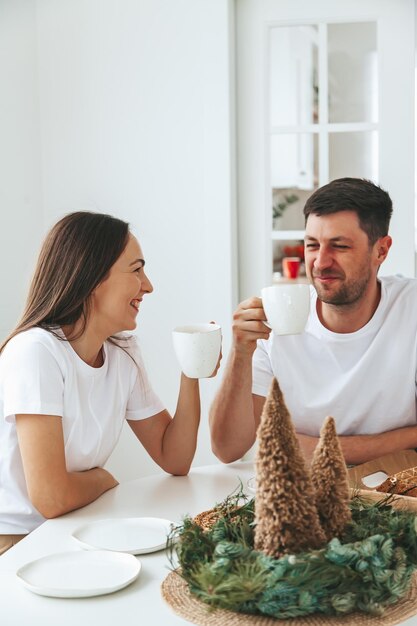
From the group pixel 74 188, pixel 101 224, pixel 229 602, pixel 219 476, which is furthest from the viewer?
pixel 74 188

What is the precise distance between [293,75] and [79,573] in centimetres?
237

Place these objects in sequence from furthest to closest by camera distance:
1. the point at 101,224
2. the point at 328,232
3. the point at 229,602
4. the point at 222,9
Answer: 1. the point at 222,9
2. the point at 328,232
3. the point at 101,224
4. the point at 229,602

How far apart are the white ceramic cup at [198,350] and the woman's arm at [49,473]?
29 cm

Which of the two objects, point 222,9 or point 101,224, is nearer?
point 101,224

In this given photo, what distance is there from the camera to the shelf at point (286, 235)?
305cm

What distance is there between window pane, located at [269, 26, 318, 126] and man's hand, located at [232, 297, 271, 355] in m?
1.51

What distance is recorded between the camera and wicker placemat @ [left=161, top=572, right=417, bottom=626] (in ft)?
2.95

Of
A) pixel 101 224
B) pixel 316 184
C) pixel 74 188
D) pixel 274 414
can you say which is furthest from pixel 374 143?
pixel 274 414

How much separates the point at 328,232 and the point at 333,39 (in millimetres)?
1340

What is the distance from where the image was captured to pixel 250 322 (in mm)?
1700

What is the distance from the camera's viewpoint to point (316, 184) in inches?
121

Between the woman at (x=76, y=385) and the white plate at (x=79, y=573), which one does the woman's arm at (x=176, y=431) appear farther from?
the white plate at (x=79, y=573)

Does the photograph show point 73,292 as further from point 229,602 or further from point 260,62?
point 260,62

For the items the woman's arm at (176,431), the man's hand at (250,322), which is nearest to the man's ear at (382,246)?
the man's hand at (250,322)
